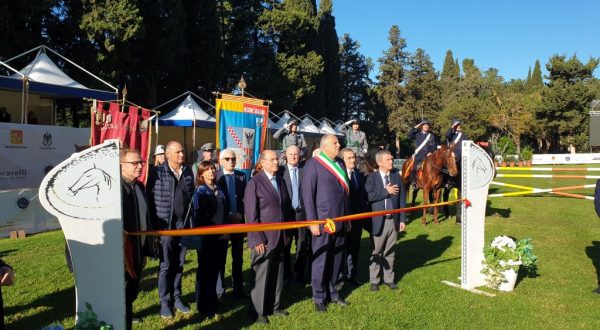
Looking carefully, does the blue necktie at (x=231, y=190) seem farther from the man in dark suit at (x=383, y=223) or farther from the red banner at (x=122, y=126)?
the red banner at (x=122, y=126)

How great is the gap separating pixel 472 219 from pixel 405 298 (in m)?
1.49

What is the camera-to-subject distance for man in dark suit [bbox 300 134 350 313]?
17.6 ft

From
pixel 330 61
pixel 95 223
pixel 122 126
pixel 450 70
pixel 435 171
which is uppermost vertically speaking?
pixel 450 70

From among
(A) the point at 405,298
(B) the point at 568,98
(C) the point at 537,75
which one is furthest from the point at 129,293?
(C) the point at 537,75

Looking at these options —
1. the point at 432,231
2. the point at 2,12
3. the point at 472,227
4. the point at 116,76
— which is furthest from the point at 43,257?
the point at 116,76

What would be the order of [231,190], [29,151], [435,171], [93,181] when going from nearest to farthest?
[93,181] → [231,190] → [29,151] → [435,171]

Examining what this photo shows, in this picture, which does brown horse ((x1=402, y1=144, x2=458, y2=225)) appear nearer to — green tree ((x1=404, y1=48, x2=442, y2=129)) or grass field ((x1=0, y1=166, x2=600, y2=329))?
grass field ((x1=0, y1=166, x2=600, y2=329))

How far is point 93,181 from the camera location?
3.28 metres

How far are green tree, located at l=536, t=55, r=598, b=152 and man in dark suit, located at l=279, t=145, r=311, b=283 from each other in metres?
49.8

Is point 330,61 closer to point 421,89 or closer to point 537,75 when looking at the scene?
point 421,89

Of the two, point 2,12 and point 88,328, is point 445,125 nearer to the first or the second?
point 2,12

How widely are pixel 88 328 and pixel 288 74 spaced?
110 feet

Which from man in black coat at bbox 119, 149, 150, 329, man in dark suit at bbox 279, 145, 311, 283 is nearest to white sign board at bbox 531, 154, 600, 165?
man in dark suit at bbox 279, 145, 311, 283

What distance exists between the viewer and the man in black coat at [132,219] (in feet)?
12.8
